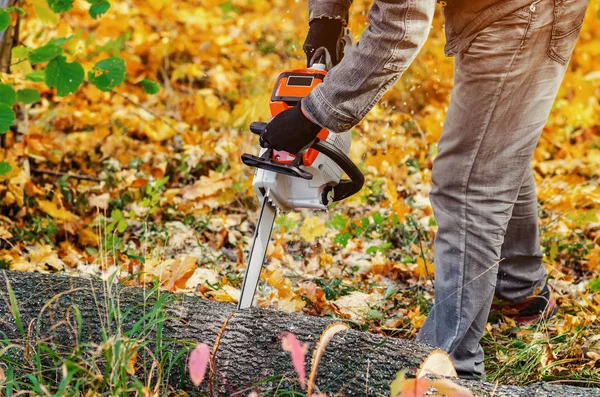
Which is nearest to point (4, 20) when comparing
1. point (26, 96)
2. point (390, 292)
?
point (26, 96)

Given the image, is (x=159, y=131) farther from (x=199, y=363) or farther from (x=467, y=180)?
Answer: (x=199, y=363)

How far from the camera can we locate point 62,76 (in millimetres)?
3043

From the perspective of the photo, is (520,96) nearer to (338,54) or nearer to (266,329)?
(338,54)

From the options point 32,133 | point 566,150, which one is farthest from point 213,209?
point 566,150

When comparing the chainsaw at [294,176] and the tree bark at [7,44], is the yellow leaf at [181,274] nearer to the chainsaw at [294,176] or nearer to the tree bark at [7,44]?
the chainsaw at [294,176]

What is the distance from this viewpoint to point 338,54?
8.74 ft

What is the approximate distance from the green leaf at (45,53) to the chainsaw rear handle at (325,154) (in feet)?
3.97

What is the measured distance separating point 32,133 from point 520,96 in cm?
347

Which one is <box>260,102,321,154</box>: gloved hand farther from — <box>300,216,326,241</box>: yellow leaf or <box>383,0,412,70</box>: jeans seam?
<box>300,216,326,241</box>: yellow leaf

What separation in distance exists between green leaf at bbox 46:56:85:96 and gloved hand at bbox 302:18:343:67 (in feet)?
3.67

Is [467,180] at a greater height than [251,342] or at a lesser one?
greater

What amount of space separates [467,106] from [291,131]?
0.63 meters

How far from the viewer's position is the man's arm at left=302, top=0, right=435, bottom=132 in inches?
76.2

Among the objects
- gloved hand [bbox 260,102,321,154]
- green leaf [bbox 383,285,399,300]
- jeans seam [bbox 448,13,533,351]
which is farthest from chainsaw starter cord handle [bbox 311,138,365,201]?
green leaf [bbox 383,285,399,300]
